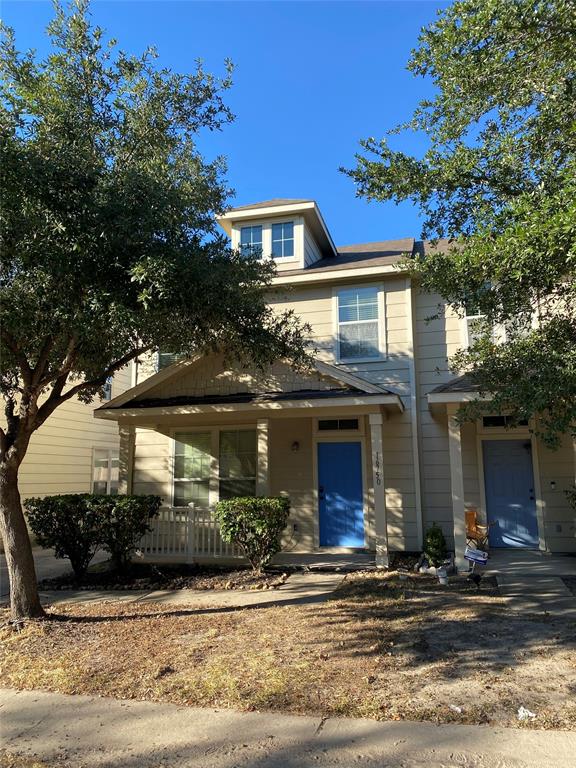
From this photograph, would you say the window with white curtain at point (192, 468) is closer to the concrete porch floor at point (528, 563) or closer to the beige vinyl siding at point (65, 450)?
the beige vinyl siding at point (65, 450)

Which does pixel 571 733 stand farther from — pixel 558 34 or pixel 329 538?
pixel 329 538

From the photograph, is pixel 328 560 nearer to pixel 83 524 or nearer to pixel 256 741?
pixel 83 524

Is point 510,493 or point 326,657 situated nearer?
point 326,657

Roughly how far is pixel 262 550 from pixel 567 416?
202 inches

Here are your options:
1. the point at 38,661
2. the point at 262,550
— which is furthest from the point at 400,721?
the point at 262,550

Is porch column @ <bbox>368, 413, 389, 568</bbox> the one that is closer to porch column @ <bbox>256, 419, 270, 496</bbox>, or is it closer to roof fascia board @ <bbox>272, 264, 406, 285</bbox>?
porch column @ <bbox>256, 419, 270, 496</bbox>

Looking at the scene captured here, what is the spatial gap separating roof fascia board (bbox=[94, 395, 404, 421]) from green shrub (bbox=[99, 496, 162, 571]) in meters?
1.64

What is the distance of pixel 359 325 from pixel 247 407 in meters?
3.16

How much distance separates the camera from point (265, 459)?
9695mm

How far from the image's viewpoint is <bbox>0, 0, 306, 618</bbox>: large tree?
216 inches

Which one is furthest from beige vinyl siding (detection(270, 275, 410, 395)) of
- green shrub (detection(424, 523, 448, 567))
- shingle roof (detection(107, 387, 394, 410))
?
green shrub (detection(424, 523, 448, 567))

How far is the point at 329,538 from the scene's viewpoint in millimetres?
10531

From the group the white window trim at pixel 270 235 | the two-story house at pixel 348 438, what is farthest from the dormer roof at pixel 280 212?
the two-story house at pixel 348 438

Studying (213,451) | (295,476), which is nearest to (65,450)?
(213,451)
